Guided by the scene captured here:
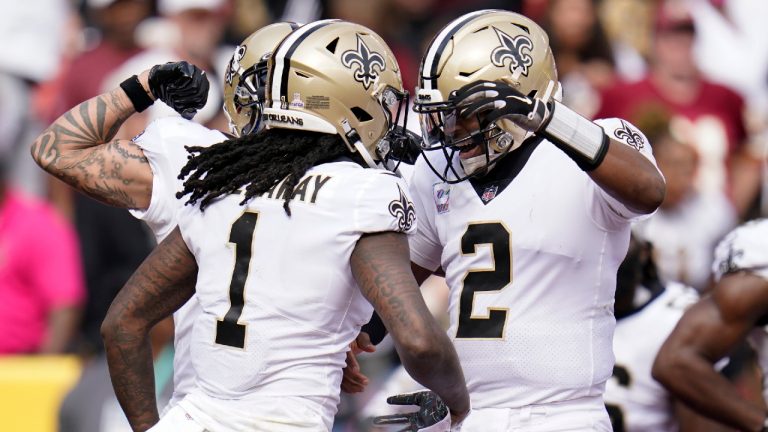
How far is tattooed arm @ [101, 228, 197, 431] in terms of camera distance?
4.45 meters

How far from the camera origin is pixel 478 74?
177 inches

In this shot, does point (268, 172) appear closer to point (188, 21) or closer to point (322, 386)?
point (322, 386)

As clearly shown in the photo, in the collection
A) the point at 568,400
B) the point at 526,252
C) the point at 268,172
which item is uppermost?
the point at 268,172

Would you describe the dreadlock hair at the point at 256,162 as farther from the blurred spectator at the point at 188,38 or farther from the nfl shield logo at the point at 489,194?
the blurred spectator at the point at 188,38

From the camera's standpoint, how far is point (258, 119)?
4895mm

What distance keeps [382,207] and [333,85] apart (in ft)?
1.68

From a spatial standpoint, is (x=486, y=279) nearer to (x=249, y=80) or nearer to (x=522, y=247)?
(x=522, y=247)

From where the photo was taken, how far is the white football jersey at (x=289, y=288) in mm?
4094

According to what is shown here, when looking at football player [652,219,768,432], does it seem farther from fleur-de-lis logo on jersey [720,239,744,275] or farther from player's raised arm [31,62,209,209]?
player's raised arm [31,62,209,209]

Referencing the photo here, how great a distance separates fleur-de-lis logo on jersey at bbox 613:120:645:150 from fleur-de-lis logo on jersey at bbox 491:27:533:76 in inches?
13.9

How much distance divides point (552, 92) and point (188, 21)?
217 inches

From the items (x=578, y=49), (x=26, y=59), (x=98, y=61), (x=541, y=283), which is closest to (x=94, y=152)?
(x=541, y=283)

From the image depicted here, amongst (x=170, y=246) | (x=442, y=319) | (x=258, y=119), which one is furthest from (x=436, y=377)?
(x=442, y=319)

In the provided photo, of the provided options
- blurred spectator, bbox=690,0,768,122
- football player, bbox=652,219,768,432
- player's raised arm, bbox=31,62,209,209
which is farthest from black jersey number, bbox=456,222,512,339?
blurred spectator, bbox=690,0,768,122
